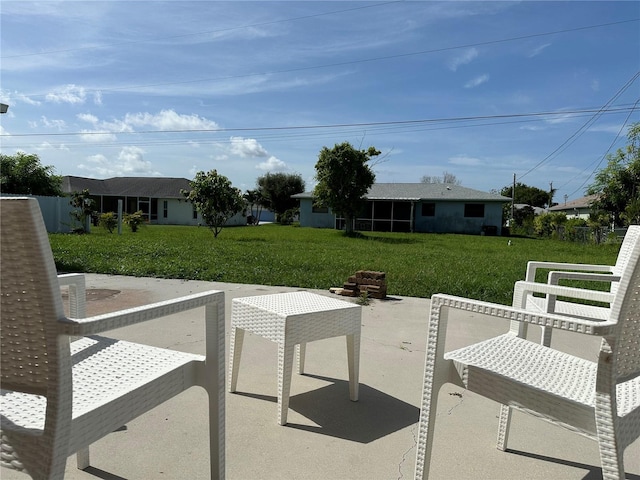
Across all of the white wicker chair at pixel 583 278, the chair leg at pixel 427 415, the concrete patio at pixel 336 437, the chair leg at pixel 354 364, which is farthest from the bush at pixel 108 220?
the chair leg at pixel 427 415

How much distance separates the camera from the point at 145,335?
335 cm

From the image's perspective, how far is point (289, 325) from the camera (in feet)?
6.62

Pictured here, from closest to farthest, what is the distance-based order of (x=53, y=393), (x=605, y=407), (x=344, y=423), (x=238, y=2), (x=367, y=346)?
(x=53, y=393) → (x=605, y=407) → (x=344, y=423) → (x=367, y=346) → (x=238, y=2)

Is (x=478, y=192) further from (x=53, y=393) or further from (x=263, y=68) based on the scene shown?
(x=53, y=393)

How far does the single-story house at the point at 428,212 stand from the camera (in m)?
26.6

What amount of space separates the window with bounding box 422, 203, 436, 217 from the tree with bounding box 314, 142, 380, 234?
Result: 8416 mm

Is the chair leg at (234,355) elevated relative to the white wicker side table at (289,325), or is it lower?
lower

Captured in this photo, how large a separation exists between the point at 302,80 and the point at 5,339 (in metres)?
27.6

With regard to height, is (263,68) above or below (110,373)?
above

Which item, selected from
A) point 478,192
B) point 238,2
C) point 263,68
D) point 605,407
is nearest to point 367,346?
point 605,407

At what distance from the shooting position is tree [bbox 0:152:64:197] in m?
20.7

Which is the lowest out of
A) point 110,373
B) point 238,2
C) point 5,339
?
point 110,373

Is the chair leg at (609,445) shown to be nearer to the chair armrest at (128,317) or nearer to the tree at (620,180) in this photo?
the chair armrest at (128,317)

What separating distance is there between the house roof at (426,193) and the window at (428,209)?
0.66 metres
